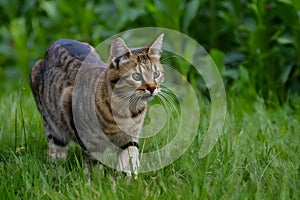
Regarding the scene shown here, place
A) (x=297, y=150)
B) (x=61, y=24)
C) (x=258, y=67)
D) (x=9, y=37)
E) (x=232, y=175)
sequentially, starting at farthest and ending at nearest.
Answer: (x=9, y=37)
(x=61, y=24)
(x=258, y=67)
(x=297, y=150)
(x=232, y=175)

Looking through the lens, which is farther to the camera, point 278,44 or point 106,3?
point 106,3

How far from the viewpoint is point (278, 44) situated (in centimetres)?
534

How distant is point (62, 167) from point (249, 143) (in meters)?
1.12

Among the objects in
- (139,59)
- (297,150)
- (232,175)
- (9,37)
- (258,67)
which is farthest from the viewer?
(9,37)

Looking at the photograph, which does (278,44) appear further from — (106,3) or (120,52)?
(120,52)

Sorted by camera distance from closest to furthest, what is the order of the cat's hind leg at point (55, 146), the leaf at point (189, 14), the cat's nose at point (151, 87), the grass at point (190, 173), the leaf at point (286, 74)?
1. the grass at point (190, 173)
2. the cat's nose at point (151, 87)
3. the cat's hind leg at point (55, 146)
4. the leaf at point (286, 74)
5. the leaf at point (189, 14)

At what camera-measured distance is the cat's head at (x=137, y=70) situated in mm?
3111

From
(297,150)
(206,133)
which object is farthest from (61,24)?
(297,150)

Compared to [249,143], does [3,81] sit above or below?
above

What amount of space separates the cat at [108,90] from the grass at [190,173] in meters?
0.17

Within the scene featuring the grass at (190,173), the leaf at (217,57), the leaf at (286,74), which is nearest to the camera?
the grass at (190,173)

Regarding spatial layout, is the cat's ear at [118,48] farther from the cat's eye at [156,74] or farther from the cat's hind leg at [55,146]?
the cat's hind leg at [55,146]

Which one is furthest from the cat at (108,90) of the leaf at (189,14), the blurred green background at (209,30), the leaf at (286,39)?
→ the leaf at (286,39)

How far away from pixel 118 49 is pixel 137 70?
156 millimetres
